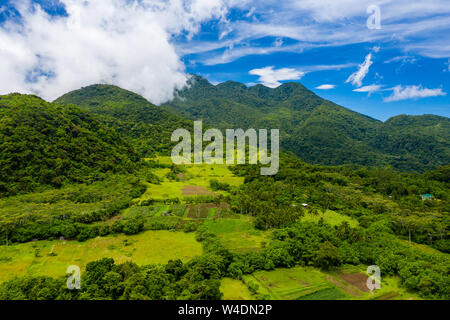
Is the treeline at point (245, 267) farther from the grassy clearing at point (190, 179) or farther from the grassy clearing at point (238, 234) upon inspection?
the grassy clearing at point (190, 179)

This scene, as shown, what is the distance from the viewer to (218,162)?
94.6 m

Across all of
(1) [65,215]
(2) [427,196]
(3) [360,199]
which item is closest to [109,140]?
(1) [65,215]

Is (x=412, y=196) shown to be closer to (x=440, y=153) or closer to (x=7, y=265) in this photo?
(x=7, y=265)

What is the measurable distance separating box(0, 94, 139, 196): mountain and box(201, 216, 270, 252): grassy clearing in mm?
35156

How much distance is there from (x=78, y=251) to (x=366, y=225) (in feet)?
146

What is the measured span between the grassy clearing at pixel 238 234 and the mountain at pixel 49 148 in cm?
3516

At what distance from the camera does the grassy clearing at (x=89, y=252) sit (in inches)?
1158

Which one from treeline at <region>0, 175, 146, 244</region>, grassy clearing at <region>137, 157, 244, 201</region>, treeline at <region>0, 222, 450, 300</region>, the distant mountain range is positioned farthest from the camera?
grassy clearing at <region>137, 157, 244, 201</region>

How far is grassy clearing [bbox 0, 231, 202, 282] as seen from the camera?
2941 cm

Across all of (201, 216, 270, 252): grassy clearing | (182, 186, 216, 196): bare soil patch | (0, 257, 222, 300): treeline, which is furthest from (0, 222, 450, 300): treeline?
(182, 186, 216, 196): bare soil patch

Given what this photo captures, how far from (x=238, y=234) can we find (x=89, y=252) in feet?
69.7

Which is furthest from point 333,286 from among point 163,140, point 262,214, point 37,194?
point 163,140

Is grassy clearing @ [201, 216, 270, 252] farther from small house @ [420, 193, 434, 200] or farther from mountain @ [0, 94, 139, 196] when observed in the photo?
small house @ [420, 193, 434, 200]

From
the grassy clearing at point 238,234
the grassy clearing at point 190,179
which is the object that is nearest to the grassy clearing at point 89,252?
the grassy clearing at point 238,234
